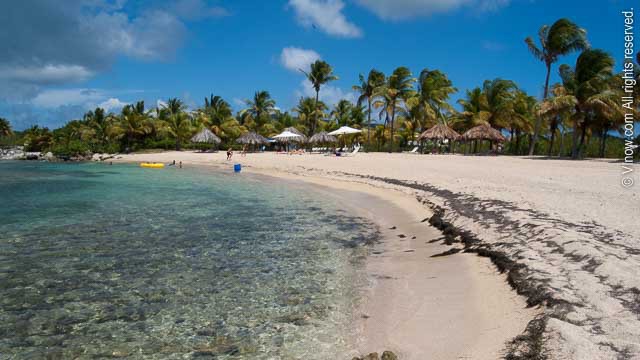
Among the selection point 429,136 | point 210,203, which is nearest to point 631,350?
point 210,203

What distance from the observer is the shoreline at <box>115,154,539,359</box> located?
381cm

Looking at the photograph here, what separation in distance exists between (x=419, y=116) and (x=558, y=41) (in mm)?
15163

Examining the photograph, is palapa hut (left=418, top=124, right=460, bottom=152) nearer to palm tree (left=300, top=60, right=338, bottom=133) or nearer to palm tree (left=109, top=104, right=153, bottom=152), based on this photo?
palm tree (left=300, top=60, right=338, bottom=133)

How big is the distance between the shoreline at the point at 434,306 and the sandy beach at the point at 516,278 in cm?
1

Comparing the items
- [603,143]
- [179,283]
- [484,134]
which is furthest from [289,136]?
[179,283]

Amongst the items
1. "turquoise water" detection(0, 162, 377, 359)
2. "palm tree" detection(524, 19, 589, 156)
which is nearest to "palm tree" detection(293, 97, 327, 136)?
"palm tree" detection(524, 19, 589, 156)

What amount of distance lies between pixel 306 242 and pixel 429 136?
27.0 m

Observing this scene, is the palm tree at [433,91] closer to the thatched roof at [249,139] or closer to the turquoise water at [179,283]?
the thatched roof at [249,139]

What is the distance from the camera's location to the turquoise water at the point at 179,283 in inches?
169

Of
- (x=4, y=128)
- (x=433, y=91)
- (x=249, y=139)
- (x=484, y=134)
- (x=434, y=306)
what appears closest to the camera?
(x=434, y=306)

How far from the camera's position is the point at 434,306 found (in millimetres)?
4785

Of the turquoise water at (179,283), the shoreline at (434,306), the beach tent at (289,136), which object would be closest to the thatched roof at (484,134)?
the beach tent at (289,136)

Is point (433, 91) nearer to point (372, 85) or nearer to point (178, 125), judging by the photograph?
point (372, 85)

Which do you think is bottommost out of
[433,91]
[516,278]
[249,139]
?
[516,278]
